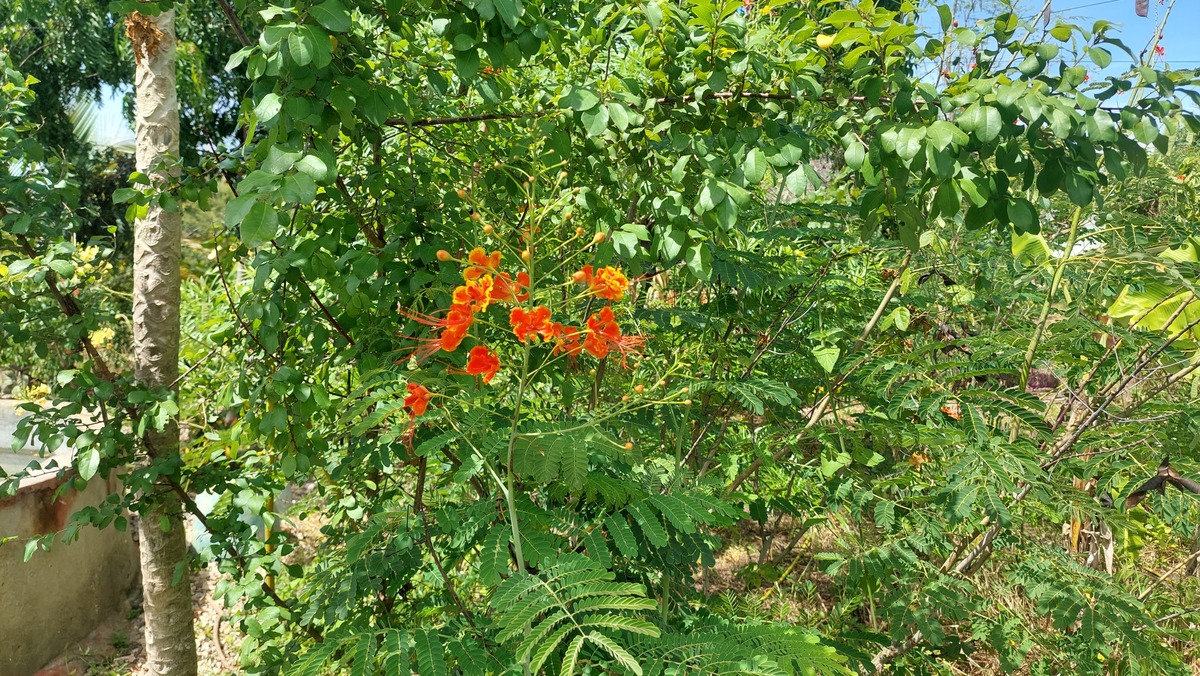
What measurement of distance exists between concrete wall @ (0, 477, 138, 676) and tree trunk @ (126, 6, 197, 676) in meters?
0.94

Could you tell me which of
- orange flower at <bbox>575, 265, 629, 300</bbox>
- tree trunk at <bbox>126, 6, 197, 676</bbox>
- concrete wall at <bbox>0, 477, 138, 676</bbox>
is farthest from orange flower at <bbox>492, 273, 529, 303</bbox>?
concrete wall at <bbox>0, 477, 138, 676</bbox>

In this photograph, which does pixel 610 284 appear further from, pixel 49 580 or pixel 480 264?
pixel 49 580

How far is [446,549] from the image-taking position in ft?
6.03

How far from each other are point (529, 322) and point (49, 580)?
328cm

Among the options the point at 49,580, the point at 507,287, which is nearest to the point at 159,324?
the point at 507,287

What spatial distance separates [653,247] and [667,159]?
0.33m

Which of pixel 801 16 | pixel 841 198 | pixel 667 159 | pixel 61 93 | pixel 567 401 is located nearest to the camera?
pixel 801 16

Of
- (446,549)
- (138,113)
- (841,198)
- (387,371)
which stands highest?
(138,113)

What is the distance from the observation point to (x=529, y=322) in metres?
1.26

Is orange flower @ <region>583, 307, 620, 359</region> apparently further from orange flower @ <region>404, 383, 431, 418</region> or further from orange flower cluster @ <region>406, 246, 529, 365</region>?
orange flower @ <region>404, 383, 431, 418</region>

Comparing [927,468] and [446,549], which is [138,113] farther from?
[927,468]

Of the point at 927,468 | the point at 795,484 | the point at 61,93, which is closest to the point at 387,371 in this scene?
the point at 927,468

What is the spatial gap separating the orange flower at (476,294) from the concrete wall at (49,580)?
7.90ft

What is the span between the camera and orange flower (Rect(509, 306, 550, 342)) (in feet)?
4.10
